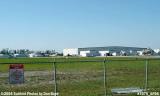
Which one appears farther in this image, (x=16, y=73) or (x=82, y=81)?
(x=82, y=81)

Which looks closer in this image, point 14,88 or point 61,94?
point 61,94

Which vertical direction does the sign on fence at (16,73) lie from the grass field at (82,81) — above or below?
above

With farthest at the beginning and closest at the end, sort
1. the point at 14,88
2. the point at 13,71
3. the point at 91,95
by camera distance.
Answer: the point at 14,88, the point at 91,95, the point at 13,71

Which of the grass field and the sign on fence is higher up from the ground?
the sign on fence

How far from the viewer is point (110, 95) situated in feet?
49.4

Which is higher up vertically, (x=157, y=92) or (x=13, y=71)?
(x=13, y=71)

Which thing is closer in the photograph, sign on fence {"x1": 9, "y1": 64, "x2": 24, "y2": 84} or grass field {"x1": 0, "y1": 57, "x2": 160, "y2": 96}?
sign on fence {"x1": 9, "y1": 64, "x2": 24, "y2": 84}

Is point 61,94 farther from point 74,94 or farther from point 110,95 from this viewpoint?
point 110,95

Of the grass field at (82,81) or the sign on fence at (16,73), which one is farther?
the grass field at (82,81)

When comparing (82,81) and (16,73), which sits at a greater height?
(16,73)

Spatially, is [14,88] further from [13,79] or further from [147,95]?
[147,95]

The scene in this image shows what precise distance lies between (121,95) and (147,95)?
3.79 ft

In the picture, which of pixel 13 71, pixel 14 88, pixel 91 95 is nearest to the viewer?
pixel 13 71

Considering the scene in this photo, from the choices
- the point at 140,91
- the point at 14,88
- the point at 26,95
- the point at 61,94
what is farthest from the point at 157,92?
the point at 14,88
